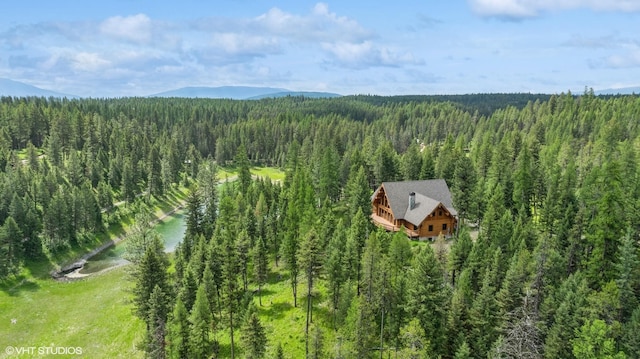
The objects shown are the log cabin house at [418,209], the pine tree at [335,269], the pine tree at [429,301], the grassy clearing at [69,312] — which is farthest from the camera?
the log cabin house at [418,209]

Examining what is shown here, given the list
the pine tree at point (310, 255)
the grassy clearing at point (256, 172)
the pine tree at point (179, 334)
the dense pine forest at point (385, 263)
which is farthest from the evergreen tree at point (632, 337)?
the grassy clearing at point (256, 172)

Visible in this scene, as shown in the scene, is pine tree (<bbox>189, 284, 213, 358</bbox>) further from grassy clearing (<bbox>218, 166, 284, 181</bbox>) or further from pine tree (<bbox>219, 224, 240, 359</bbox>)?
grassy clearing (<bbox>218, 166, 284, 181</bbox>)

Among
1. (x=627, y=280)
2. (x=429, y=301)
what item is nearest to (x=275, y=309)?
(x=429, y=301)

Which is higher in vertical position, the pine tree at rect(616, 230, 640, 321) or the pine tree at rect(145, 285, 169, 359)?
the pine tree at rect(616, 230, 640, 321)

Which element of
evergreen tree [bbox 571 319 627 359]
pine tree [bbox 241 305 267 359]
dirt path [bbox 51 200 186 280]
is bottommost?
dirt path [bbox 51 200 186 280]

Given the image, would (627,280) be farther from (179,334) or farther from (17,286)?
(17,286)

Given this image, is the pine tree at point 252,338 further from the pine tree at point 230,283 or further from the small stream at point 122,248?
the small stream at point 122,248

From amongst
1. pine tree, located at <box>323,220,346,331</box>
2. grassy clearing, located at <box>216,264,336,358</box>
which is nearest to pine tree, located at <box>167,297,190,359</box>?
grassy clearing, located at <box>216,264,336,358</box>

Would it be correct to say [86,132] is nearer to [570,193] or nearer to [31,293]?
[31,293]
